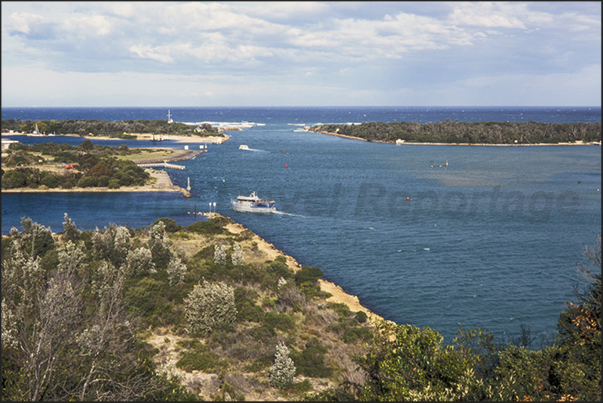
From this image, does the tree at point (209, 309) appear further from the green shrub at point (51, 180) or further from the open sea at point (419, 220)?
the green shrub at point (51, 180)

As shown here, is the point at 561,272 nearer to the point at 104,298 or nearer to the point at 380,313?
the point at 380,313

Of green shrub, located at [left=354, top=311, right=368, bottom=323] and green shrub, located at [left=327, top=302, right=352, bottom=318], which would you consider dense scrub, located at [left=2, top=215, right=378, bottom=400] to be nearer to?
green shrub, located at [left=354, top=311, right=368, bottom=323]

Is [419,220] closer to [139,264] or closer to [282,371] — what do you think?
[139,264]

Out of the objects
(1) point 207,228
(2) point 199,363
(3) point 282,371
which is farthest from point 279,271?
(1) point 207,228

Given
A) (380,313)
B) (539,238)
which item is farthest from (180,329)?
(539,238)

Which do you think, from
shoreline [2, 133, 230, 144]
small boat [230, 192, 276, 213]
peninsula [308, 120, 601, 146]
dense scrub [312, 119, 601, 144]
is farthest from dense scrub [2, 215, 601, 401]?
dense scrub [312, 119, 601, 144]

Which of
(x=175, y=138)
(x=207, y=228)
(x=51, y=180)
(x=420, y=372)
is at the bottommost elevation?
(x=207, y=228)
